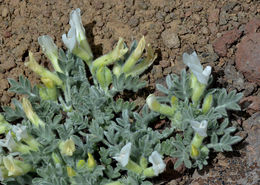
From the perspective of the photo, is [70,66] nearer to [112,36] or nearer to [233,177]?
[112,36]

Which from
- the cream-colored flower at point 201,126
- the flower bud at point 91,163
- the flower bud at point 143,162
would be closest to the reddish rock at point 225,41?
the cream-colored flower at point 201,126

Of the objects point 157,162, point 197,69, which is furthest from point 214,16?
point 157,162

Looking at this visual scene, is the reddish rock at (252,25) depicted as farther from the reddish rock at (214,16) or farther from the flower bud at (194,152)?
the flower bud at (194,152)

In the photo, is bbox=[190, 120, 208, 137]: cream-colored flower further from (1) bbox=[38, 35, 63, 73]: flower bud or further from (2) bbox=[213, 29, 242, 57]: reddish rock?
(1) bbox=[38, 35, 63, 73]: flower bud

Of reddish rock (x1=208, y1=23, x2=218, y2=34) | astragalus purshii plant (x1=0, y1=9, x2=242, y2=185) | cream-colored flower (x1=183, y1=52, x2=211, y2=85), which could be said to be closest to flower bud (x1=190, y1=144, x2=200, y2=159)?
astragalus purshii plant (x1=0, y1=9, x2=242, y2=185)

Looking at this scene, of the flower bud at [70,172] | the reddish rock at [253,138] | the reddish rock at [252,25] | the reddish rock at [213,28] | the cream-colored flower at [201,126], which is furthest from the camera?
the reddish rock at [213,28]

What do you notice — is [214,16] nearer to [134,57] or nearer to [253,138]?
[134,57]
